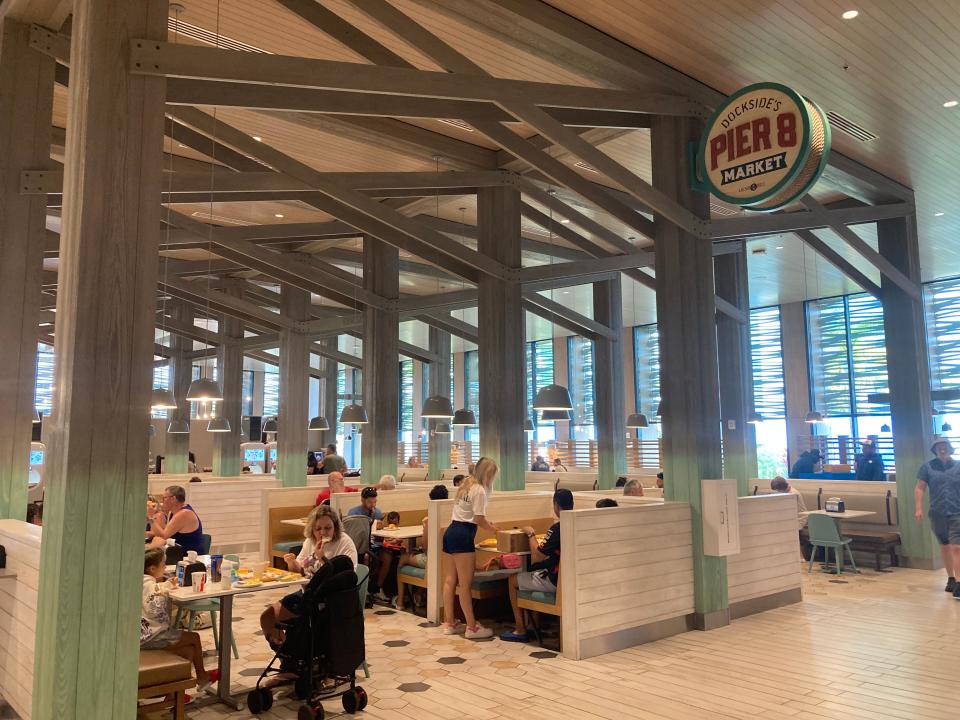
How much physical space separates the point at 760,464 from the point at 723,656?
47.0 feet

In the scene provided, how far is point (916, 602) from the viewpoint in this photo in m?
7.38

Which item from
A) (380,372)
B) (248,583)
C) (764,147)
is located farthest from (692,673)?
(380,372)

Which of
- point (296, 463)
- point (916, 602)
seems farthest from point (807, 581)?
point (296, 463)

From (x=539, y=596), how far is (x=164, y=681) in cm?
297

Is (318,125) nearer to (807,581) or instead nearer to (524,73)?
(524,73)

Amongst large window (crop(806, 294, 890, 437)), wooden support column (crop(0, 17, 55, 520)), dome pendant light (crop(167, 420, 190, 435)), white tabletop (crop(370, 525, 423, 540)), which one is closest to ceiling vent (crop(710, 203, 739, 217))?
white tabletop (crop(370, 525, 423, 540))

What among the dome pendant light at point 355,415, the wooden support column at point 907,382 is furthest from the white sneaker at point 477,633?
the wooden support column at point 907,382

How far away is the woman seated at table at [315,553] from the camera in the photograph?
4785mm

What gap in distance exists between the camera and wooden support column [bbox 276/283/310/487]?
1184 cm

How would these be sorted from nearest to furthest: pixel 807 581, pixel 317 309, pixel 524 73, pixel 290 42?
1. pixel 290 42
2. pixel 524 73
3. pixel 807 581
4. pixel 317 309

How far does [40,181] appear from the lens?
5.27 m

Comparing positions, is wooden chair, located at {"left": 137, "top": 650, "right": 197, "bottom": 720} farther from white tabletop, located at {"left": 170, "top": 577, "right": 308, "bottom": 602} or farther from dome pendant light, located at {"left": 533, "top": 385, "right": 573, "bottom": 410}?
dome pendant light, located at {"left": 533, "top": 385, "right": 573, "bottom": 410}

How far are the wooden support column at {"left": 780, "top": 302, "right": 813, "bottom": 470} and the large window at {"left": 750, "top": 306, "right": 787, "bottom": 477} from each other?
19 centimetres

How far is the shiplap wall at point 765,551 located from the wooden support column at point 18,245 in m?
6.00
